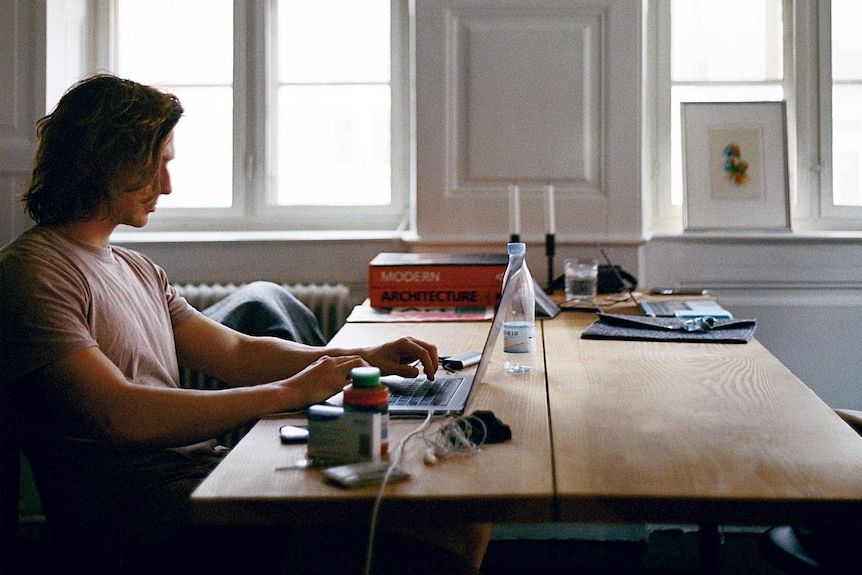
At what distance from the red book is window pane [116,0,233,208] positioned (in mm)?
1107

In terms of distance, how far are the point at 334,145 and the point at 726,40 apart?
4.84 ft

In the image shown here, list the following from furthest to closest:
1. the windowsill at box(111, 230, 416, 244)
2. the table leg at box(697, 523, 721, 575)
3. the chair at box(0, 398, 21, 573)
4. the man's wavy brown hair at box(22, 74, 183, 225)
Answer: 1. the windowsill at box(111, 230, 416, 244)
2. the table leg at box(697, 523, 721, 575)
3. the man's wavy brown hair at box(22, 74, 183, 225)
4. the chair at box(0, 398, 21, 573)

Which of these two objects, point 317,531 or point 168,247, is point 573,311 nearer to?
point 317,531

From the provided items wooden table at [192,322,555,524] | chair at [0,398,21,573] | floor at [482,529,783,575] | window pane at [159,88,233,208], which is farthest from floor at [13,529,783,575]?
wooden table at [192,322,555,524]

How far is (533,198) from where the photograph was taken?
9.27 feet

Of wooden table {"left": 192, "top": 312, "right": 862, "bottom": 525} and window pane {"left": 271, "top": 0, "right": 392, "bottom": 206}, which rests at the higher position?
window pane {"left": 271, "top": 0, "right": 392, "bottom": 206}

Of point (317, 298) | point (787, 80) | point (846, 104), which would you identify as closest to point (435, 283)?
point (317, 298)

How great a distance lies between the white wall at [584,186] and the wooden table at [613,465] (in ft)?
4.52

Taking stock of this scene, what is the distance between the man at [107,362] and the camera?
127 cm

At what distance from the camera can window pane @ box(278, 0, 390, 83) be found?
3.19 metres

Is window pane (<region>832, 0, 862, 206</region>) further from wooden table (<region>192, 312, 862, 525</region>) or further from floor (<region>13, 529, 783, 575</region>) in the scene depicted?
wooden table (<region>192, 312, 862, 525</region>)

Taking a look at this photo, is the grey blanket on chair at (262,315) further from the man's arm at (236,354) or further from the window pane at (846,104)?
the window pane at (846,104)

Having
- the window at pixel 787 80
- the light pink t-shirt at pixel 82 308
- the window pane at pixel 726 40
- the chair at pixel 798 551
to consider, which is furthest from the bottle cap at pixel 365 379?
the window pane at pixel 726 40

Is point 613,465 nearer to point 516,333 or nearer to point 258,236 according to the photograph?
point 516,333
